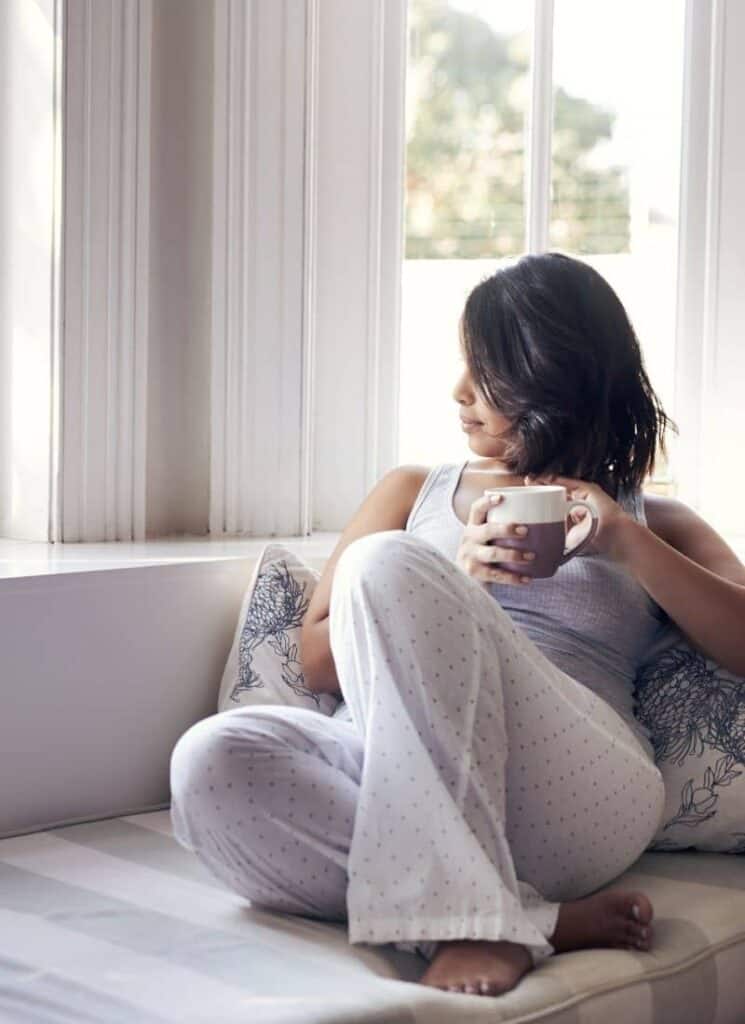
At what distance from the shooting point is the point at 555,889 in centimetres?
144

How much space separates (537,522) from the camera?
147 cm

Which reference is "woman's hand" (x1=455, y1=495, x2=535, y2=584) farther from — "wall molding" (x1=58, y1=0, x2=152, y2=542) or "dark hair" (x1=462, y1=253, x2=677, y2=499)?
"wall molding" (x1=58, y1=0, x2=152, y2=542)

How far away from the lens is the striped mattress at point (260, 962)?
3.93ft

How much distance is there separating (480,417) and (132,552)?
57 centimetres

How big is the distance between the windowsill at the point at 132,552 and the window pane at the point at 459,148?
515 millimetres

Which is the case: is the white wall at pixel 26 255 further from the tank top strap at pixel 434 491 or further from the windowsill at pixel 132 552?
the tank top strap at pixel 434 491

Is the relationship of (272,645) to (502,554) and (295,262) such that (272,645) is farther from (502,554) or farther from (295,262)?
(295,262)

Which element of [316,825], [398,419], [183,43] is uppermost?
[183,43]

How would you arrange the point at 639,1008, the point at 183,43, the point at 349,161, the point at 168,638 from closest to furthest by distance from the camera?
the point at 639,1008
the point at 168,638
the point at 183,43
the point at 349,161

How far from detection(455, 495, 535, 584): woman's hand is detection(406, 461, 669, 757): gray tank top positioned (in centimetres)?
15

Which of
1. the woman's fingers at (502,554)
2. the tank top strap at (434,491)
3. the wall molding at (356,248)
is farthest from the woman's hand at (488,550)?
the wall molding at (356,248)

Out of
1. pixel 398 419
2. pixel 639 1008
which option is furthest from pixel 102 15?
pixel 639 1008

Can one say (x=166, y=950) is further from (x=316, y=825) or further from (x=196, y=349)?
(x=196, y=349)

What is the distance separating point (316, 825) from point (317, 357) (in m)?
1.28
